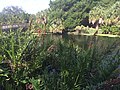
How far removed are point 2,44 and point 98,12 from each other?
2721 inches

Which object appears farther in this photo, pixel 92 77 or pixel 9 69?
pixel 9 69

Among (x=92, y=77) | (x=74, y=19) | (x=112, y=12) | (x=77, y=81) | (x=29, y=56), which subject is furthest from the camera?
(x=74, y=19)

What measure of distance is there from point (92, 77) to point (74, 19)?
76629 millimetres

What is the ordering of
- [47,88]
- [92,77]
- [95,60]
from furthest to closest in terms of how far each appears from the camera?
[95,60]
[92,77]
[47,88]

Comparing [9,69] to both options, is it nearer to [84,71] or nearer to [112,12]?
[84,71]

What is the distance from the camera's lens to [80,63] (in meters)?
5.62

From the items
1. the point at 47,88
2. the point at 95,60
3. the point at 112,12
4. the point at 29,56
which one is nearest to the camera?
the point at 47,88

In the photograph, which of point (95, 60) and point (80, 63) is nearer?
point (80, 63)

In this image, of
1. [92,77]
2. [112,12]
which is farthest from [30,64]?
[112,12]

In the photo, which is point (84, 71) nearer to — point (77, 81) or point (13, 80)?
point (77, 81)

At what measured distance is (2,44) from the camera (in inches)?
296

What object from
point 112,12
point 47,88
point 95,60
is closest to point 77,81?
point 47,88

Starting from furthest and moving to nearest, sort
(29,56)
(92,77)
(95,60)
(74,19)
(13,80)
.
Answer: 1. (74,19)
2. (29,56)
3. (95,60)
4. (13,80)
5. (92,77)

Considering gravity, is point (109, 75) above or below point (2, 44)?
below
